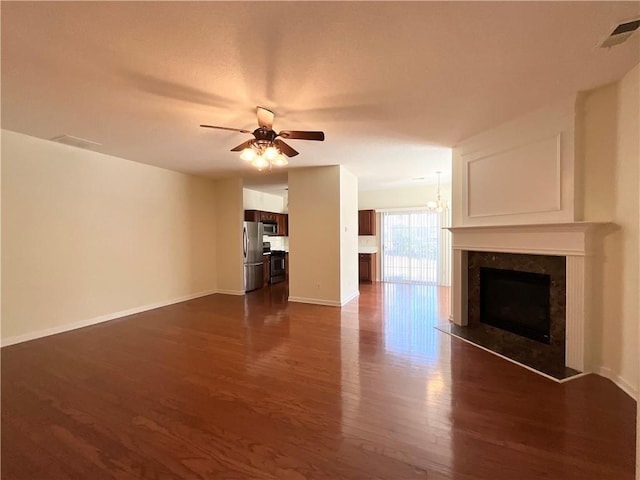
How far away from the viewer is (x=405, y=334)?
368 centimetres

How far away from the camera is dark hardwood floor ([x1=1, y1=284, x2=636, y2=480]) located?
5.30 ft

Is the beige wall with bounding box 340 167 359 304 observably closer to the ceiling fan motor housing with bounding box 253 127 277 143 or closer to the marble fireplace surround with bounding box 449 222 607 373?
the ceiling fan motor housing with bounding box 253 127 277 143

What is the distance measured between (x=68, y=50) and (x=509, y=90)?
355cm

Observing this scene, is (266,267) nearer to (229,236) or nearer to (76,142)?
(229,236)

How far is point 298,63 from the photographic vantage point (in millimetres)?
2113

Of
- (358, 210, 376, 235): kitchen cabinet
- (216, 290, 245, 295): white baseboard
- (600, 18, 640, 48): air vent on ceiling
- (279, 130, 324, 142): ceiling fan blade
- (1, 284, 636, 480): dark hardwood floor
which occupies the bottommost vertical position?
(1, 284, 636, 480): dark hardwood floor

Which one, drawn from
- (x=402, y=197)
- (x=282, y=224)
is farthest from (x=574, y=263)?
(x=282, y=224)

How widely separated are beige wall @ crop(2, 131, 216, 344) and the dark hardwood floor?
25.4 inches

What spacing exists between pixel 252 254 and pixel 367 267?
3.33m

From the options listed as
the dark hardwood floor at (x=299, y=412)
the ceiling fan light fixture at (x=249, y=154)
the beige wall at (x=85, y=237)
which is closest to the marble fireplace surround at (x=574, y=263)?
the dark hardwood floor at (x=299, y=412)

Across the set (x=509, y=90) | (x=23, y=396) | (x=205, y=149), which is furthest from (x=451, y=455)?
(x=205, y=149)

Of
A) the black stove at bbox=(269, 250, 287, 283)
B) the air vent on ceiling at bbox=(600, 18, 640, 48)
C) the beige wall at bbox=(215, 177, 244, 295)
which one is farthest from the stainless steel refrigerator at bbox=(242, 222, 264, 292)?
the air vent on ceiling at bbox=(600, 18, 640, 48)

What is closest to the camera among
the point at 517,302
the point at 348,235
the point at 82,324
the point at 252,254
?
the point at 517,302

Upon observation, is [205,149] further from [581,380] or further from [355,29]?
[581,380]
